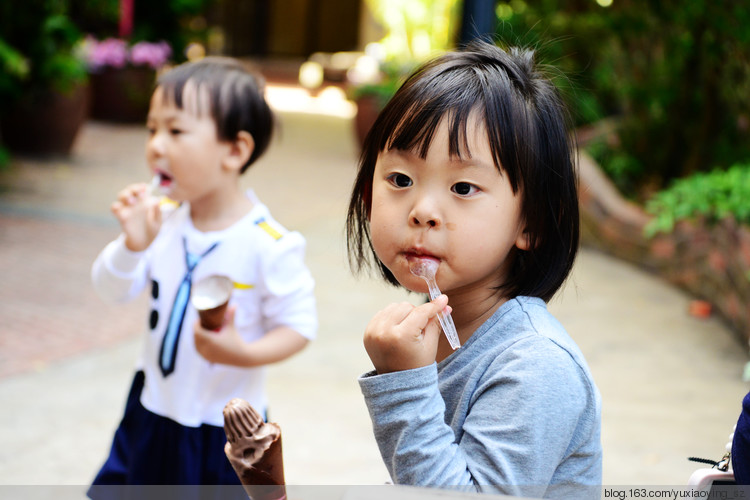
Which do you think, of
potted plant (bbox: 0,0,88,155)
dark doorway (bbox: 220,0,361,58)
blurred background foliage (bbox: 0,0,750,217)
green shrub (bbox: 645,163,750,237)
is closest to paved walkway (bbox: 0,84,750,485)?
green shrub (bbox: 645,163,750,237)

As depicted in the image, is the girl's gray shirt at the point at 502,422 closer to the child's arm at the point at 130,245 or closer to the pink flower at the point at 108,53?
the child's arm at the point at 130,245

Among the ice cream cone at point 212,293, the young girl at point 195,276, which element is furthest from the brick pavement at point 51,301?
the ice cream cone at point 212,293

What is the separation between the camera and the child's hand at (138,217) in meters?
2.38

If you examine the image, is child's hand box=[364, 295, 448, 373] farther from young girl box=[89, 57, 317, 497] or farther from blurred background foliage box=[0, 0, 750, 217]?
blurred background foliage box=[0, 0, 750, 217]

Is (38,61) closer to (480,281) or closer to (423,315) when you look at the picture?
(480,281)

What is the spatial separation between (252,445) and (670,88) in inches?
313

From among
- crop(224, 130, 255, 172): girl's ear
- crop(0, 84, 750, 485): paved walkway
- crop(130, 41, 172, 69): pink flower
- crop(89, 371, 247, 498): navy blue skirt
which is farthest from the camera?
crop(130, 41, 172, 69): pink flower

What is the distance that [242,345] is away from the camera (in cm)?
216

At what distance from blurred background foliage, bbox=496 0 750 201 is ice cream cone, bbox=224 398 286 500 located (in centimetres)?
602

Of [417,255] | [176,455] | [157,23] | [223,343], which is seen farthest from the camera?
[157,23]

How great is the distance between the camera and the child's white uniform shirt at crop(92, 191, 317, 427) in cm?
230

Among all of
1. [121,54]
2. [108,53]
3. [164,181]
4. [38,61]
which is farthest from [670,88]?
[108,53]

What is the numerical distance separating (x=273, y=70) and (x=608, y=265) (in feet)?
52.0

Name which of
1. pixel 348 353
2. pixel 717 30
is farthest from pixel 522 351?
pixel 717 30
